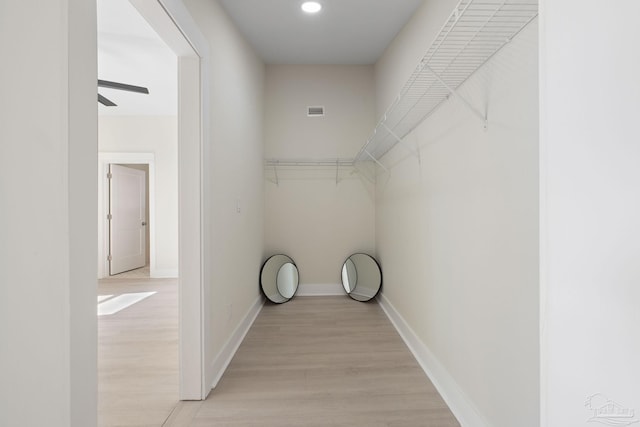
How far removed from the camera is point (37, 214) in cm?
86

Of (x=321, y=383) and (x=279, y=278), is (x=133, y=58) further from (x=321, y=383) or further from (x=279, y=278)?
(x=321, y=383)

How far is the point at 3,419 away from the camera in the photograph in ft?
2.75

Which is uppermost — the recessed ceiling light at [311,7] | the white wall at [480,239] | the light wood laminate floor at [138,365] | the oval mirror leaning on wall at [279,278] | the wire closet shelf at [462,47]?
the recessed ceiling light at [311,7]

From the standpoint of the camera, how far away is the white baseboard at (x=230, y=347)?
205 cm

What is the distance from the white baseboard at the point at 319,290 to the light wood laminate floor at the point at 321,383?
2.94 feet

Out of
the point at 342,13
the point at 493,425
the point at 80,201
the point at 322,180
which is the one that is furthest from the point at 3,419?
the point at 322,180

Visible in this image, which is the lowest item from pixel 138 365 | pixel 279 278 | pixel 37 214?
pixel 138 365

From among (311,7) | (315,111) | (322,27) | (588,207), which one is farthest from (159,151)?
(588,207)

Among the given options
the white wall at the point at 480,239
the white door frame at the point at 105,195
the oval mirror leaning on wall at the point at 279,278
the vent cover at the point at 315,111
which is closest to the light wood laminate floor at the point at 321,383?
the white wall at the point at 480,239

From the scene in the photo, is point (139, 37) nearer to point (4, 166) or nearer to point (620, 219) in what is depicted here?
point (4, 166)

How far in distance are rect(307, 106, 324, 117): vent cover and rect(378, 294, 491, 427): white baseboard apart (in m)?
2.45

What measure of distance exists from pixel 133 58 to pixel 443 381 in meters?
3.94

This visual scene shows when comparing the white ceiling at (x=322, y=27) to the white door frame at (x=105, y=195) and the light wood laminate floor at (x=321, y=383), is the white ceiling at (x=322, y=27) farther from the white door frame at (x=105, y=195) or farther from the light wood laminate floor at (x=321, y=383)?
the white door frame at (x=105, y=195)

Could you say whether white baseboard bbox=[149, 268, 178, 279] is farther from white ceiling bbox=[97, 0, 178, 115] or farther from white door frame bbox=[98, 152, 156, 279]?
white ceiling bbox=[97, 0, 178, 115]
